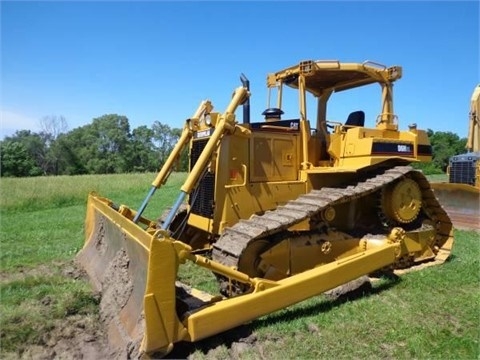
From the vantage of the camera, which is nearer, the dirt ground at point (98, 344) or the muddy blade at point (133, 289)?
the muddy blade at point (133, 289)

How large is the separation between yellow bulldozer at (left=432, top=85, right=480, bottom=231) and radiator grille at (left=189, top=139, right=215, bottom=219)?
732 cm

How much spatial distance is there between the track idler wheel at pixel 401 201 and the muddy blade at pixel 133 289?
13.2 feet

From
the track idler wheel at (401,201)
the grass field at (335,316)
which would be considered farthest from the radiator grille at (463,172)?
the track idler wheel at (401,201)

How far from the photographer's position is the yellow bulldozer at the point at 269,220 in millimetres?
3885

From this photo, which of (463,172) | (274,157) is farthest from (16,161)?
(274,157)

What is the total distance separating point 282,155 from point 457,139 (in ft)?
233

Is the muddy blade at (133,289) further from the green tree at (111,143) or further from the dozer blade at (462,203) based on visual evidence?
the green tree at (111,143)

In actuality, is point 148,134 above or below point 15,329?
above

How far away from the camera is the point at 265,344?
3986mm

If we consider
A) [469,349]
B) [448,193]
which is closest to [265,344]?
[469,349]

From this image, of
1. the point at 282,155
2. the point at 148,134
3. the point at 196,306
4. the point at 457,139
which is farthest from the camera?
the point at 148,134

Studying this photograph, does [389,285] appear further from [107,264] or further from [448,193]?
[448,193]

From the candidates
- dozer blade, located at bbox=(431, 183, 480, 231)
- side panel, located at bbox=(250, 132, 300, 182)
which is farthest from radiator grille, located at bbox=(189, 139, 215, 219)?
dozer blade, located at bbox=(431, 183, 480, 231)

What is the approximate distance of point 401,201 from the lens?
641 cm
